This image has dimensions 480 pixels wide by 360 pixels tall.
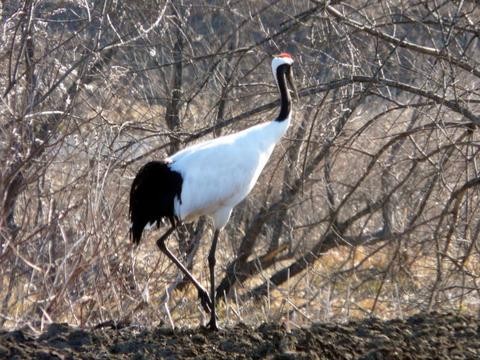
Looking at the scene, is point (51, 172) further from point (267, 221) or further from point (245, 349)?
point (245, 349)

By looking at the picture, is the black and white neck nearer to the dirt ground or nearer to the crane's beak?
the crane's beak

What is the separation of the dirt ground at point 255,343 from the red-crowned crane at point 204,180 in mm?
903

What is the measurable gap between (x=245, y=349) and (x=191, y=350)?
301mm

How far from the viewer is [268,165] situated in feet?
33.5

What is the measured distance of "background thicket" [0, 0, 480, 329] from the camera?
7043 mm

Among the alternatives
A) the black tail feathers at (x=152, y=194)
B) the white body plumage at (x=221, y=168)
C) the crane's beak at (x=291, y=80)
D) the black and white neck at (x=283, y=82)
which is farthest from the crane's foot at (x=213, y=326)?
the crane's beak at (x=291, y=80)

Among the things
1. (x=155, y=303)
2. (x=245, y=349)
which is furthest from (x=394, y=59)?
(x=245, y=349)

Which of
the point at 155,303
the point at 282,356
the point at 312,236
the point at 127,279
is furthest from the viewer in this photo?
the point at 312,236

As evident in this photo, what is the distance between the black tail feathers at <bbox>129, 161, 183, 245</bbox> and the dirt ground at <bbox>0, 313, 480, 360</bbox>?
3.06ft

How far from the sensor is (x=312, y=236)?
11500 mm

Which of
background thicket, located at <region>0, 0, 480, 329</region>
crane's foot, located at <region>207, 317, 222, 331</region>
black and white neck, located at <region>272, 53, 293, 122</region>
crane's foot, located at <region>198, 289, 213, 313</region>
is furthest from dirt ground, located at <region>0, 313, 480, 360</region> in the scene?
black and white neck, located at <region>272, 53, 293, 122</region>

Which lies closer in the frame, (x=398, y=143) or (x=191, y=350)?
(x=191, y=350)

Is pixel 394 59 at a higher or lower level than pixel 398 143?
higher

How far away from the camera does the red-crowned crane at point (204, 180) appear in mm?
7168
